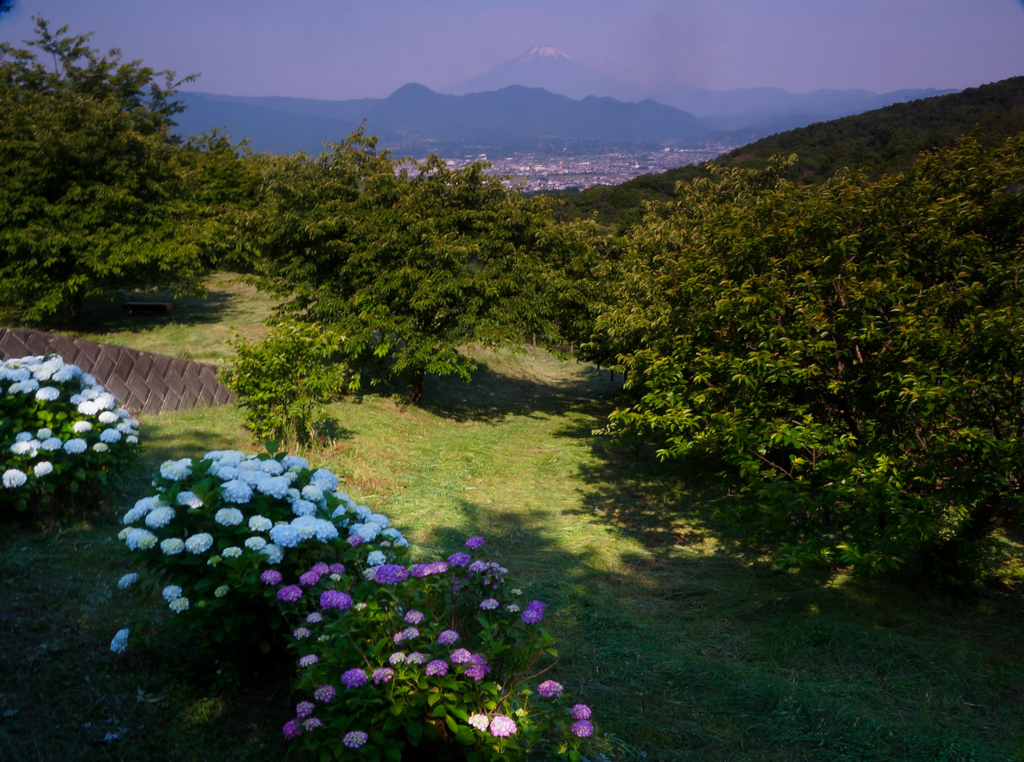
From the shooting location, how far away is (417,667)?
7.14ft

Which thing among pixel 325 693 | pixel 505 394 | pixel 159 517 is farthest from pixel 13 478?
pixel 505 394

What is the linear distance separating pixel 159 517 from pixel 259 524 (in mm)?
427

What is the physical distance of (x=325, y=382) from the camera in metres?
7.64

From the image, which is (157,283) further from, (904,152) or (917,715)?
(904,152)

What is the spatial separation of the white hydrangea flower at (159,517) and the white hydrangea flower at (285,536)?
17.9 inches

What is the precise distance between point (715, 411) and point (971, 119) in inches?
1514

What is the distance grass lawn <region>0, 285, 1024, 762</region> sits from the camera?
2766 mm

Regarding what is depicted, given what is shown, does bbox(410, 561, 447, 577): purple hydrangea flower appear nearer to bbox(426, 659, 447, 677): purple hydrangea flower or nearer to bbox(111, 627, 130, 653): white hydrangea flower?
bbox(426, 659, 447, 677): purple hydrangea flower

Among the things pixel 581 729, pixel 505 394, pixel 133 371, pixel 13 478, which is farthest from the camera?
pixel 505 394

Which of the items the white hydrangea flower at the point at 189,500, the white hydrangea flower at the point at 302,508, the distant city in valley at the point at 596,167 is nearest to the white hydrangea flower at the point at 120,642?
the white hydrangea flower at the point at 189,500

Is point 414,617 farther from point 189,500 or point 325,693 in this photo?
point 189,500

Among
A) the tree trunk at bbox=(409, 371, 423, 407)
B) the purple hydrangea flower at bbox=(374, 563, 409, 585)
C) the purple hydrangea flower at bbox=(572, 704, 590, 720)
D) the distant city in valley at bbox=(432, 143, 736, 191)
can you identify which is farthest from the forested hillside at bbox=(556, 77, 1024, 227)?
the purple hydrangea flower at bbox=(572, 704, 590, 720)

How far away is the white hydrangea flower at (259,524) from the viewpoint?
265 cm

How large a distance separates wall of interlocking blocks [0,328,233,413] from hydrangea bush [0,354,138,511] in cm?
372
